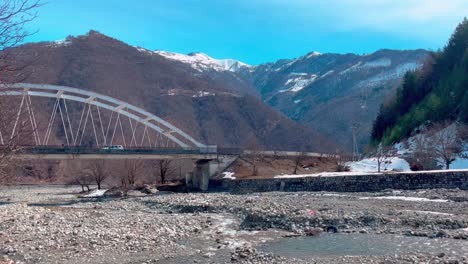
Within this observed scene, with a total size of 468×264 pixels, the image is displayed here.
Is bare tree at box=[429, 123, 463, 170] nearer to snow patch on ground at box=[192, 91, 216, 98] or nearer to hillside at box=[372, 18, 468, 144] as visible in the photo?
hillside at box=[372, 18, 468, 144]

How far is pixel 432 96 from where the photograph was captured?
64.8 meters

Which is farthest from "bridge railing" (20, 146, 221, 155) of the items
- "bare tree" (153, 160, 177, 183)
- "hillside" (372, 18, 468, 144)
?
"hillside" (372, 18, 468, 144)

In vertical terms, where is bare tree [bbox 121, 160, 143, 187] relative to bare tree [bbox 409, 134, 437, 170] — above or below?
below

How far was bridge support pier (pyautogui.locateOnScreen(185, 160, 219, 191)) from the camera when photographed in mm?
59769

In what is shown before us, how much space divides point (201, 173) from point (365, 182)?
2744 centimetres

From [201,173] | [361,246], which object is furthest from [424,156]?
[361,246]

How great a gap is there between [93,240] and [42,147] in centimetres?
3434

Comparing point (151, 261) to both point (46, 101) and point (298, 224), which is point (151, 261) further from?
point (46, 101)

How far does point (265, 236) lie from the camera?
19625 mm

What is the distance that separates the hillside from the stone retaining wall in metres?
23.9

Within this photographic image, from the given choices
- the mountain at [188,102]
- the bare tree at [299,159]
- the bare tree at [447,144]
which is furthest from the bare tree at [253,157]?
the mountain at [188,102]

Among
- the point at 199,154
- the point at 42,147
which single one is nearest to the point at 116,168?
the point at 199,154

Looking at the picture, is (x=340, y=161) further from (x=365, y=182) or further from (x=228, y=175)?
(x=365, y=182)

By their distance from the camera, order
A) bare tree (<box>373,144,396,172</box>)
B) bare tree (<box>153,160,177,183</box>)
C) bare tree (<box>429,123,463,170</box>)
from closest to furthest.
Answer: bare tree (<box>429,123,463,170</box>) < bare tree (<box>373,144,396,172</box>) < bare tree (<box>153,160,177,183</box>)
